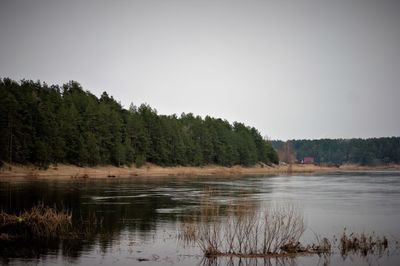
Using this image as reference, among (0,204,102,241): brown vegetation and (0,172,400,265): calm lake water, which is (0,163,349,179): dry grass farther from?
(0,204,102,241): brown vegetation

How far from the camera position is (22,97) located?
86250 mm

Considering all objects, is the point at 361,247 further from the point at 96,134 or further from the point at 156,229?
the point at 96,134

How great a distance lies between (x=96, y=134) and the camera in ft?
348

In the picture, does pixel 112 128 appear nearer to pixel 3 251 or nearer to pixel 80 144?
pixel 80 144

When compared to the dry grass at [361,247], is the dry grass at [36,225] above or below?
above

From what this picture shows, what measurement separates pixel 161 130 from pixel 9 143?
5650 cm

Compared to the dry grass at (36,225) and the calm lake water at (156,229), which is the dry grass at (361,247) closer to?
the calm lake water at (156,229)

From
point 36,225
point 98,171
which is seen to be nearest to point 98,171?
point 98,171

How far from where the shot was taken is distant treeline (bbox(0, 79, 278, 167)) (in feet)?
Result: 273

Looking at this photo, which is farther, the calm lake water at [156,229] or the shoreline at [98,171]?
the shoreline at [98,171]

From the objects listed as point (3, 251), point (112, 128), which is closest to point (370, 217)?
point (3, 251)

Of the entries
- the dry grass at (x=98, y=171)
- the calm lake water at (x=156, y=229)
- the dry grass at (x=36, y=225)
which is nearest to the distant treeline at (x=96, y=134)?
the dry grass at (x=98, y=171)

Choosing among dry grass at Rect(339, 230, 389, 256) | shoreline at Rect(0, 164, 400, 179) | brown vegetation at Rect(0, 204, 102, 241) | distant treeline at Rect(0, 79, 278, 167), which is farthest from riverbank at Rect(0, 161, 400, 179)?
dry grass at Rect(339, 230, 389, 256)

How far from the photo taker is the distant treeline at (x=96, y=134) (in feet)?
273
